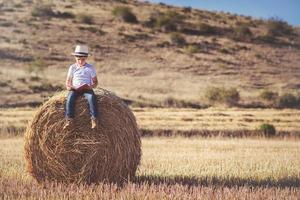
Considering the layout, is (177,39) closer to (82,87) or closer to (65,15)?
(65,15)

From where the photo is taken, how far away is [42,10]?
59000 mm

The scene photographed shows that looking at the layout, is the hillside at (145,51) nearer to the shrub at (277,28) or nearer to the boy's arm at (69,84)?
the shrub at (277,28)

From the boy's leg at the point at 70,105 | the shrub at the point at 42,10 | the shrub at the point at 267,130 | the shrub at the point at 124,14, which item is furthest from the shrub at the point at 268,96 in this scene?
the boy's leg at the point at 70,105

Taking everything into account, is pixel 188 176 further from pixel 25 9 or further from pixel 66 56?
pixel 25 9

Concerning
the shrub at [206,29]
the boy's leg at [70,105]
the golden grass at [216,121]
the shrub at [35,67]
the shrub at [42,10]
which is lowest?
the golden grass at [216,121]

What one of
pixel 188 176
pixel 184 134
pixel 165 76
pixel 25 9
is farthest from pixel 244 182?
A: pixel 25 9

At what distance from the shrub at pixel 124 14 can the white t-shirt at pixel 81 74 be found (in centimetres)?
4890

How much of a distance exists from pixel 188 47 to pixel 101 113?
4288 cm

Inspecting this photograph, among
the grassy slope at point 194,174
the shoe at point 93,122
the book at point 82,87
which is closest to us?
the grassy slope at point 194,174

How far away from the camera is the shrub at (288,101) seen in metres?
41.7

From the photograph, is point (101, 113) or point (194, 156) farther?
point (194, 156)

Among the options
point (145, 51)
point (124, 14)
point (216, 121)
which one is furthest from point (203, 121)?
point (124, 14)

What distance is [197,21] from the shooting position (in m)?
64.3

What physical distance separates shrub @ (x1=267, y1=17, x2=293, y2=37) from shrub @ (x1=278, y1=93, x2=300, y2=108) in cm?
2063
